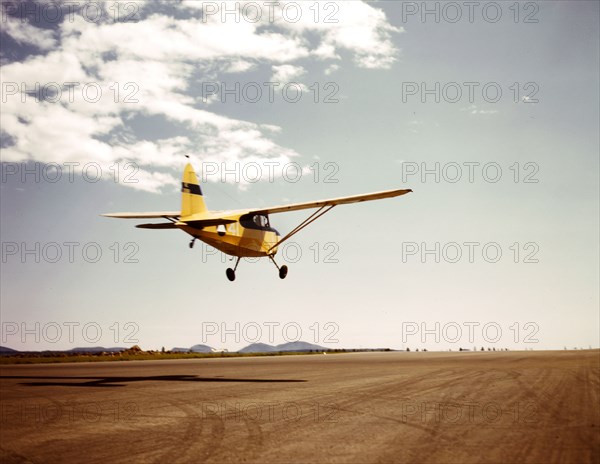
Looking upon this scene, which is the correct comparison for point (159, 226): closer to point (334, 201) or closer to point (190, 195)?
point (190, 195)

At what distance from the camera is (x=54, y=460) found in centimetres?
652

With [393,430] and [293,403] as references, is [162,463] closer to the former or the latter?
[393,430]

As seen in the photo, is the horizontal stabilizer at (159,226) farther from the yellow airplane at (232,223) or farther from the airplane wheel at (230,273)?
the airplane wheel at (230,273)

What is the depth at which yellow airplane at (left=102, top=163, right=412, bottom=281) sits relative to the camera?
92.8 feet

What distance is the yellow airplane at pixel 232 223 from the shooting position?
92.8 ft

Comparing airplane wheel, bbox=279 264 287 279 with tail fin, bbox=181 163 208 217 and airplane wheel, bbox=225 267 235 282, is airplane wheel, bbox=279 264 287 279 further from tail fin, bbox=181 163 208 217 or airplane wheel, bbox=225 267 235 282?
tail fin, bbox=181 163 208 217

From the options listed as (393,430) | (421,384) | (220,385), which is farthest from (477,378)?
(393,430)

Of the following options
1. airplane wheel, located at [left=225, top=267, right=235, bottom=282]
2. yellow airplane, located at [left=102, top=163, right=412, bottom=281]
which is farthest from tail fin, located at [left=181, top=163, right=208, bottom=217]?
airplane wheel, located at [left=225, top=267, right=235, bottom=282]

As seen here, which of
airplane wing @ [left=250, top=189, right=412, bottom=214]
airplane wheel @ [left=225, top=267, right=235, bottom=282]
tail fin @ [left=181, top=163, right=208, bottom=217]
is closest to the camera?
airplane wing @ [left=250, top=189, right=412, bottom=214]

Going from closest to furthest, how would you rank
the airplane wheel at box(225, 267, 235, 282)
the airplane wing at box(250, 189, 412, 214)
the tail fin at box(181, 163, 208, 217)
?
1. the airplane wing at box(250, 189, 412, 214)
2. the tail fin at box(181, 163, 208, 217)
3. the airplane wheel at box(225, 267, 235, 282)

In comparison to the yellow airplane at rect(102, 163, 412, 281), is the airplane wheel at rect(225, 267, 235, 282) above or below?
below

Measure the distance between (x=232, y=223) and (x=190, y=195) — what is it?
9.38 feet

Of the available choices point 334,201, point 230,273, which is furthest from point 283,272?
point 334,201

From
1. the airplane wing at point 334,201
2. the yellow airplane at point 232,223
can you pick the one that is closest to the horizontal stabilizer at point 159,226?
the yellow airplane at point 232,223
